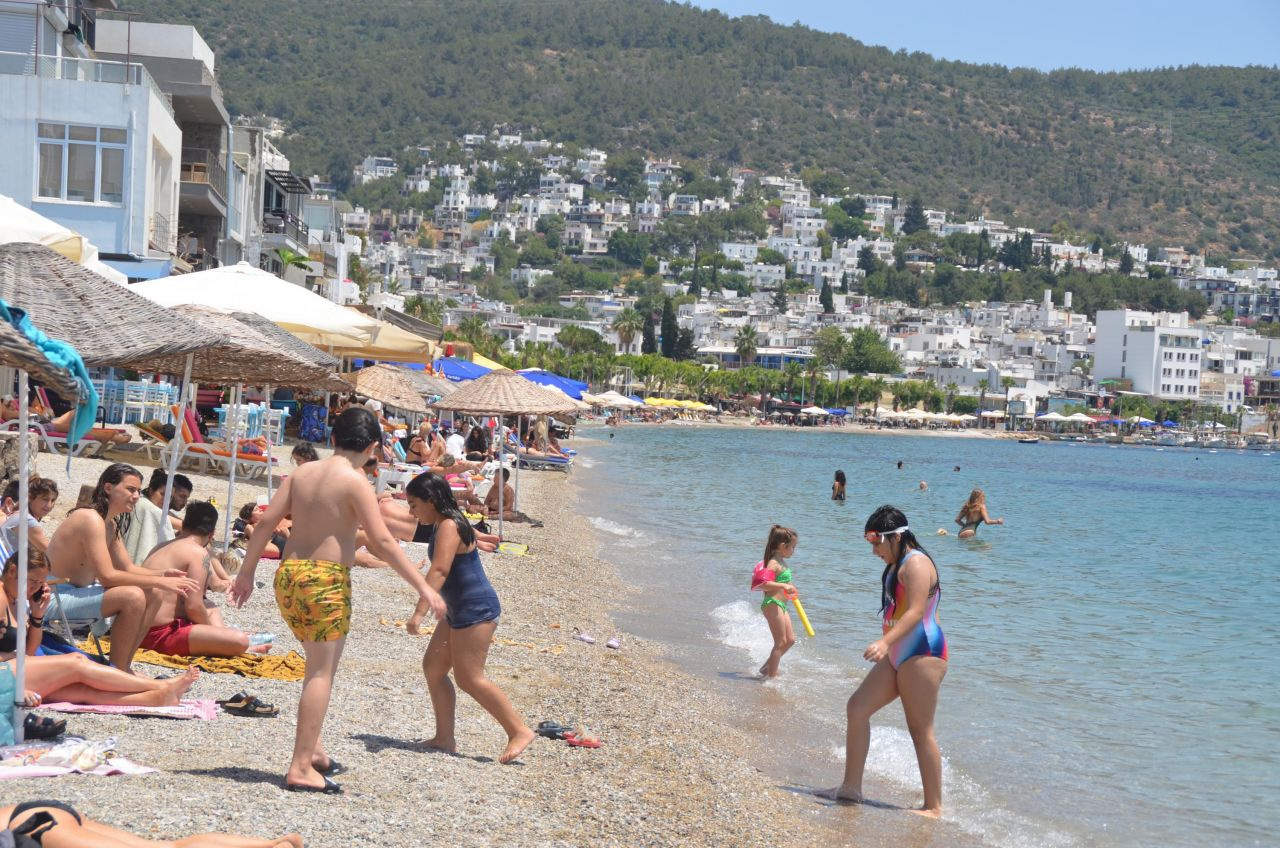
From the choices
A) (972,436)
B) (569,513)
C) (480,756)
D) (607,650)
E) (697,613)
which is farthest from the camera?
(972,436)

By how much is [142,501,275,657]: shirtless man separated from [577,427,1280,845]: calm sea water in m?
3.35

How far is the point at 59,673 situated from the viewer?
6430 millimetres

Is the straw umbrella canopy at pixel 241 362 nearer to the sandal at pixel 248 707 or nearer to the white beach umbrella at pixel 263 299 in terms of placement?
the white beach umbrella at pixel 263 299

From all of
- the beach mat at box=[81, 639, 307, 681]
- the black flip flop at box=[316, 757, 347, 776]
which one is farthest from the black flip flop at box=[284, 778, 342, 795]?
the beach mat at box=[81, 639, 307, 681]

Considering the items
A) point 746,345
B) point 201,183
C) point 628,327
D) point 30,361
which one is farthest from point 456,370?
point 746,345

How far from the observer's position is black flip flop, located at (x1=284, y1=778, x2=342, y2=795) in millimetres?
5746

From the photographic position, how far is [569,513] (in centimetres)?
2427

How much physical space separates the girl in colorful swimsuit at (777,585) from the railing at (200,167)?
24163 millimetres

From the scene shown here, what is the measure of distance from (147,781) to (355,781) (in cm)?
91

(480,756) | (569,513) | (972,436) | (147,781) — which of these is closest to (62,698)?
(147,781)

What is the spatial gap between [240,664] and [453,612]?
6.74 feet

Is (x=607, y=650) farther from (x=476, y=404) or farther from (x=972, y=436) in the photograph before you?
(x=972, y=436)

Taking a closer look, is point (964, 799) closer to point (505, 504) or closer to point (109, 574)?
point (109, 574)

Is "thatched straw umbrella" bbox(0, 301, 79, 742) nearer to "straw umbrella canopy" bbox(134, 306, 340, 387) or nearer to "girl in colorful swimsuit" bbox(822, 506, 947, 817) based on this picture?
"straw umbrella canopy" bbox(134, 306, 340, 387)
